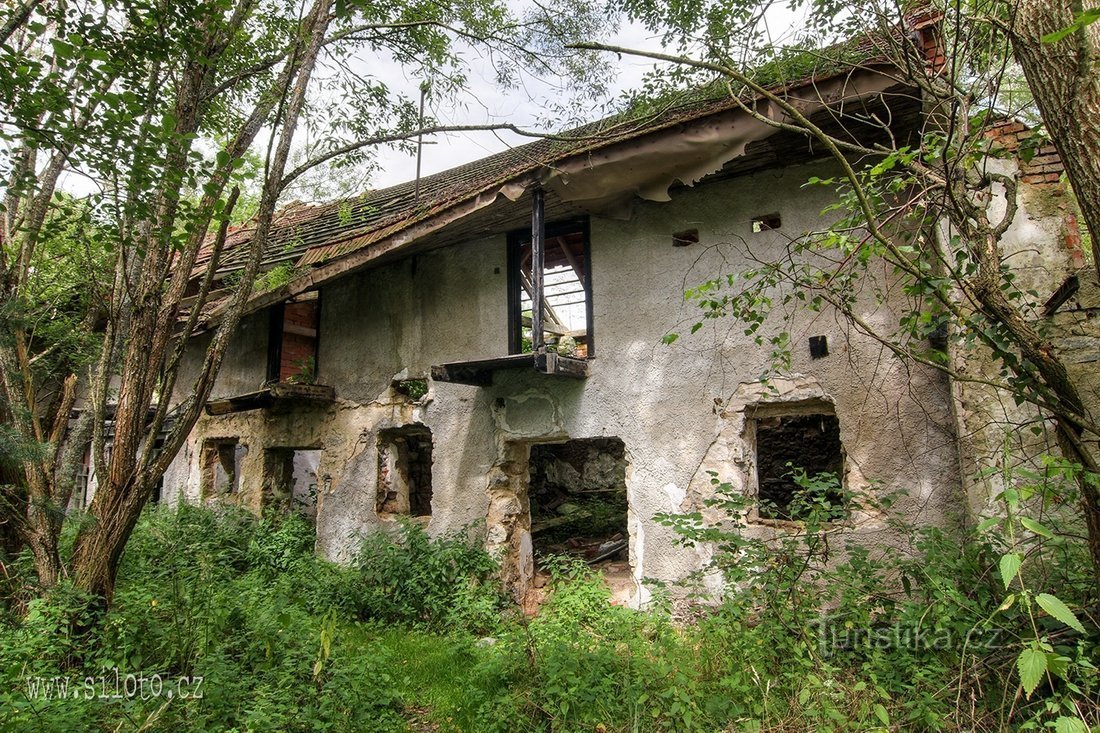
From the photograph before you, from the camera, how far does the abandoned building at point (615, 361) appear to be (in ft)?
16.0

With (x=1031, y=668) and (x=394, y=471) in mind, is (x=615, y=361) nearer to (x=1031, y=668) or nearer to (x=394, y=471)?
(x=394, y=471)

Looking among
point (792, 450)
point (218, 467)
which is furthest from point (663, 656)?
point (218, 467)

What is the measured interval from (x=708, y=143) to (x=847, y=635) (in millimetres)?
3876

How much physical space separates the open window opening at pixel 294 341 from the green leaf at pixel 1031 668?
8258mm

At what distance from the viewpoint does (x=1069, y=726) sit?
2.22 metres

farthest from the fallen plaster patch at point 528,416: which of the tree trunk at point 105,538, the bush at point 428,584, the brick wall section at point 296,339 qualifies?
the brick wall section at point 296,339

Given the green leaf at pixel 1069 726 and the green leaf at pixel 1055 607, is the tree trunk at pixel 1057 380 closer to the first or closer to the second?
the green leaf at pixel 1069 726

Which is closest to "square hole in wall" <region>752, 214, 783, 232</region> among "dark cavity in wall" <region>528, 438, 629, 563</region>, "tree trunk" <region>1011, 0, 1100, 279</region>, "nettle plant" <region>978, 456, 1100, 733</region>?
"nettle plant" <region>978, 456, 1100, 733</region>

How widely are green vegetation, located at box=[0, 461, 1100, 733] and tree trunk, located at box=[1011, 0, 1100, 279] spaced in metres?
1.15

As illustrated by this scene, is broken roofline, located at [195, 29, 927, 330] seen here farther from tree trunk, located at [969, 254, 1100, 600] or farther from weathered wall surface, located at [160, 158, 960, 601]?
tree trunk, located at [969, 254, 1100, 600]

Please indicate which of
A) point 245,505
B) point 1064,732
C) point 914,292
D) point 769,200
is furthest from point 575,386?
point 245,505

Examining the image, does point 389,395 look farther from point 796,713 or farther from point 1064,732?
point 1064,732

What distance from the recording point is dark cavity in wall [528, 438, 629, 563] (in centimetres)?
998

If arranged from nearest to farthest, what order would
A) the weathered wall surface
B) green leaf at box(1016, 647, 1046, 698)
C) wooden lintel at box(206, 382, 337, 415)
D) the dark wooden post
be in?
1. green leaf at box(1016, 647, 1046, 698)
2. the weathered wall surface
3. the dark wooden post
4. wooden lintel at box(206, 382, 337, 415)
